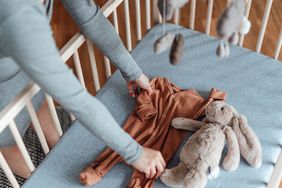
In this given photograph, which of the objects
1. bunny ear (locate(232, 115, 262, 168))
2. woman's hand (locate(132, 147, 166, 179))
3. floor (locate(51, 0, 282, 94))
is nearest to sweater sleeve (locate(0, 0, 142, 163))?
woman's hand (locate(132, 147, 166, 179))

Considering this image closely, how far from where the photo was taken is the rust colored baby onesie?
928 mm

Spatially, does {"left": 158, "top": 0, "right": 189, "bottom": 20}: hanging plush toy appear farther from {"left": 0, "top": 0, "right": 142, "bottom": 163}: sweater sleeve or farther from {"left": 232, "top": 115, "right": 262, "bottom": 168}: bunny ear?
{"left": 232, "top": 115, "right": 262, "bottom": 168}: bunny ear

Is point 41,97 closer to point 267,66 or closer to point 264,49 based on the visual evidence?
point 267,66

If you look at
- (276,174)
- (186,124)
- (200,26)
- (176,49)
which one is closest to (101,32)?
(186,124)

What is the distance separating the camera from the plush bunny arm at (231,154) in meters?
0.90

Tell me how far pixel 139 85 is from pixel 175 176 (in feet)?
0.92

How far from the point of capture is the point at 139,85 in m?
1.05

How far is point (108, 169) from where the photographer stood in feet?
3.05

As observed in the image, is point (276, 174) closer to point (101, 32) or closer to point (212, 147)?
point (212, 147)

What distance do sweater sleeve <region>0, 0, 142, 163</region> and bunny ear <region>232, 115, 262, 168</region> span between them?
0.34 metres

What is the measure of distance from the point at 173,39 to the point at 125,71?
1.42ft

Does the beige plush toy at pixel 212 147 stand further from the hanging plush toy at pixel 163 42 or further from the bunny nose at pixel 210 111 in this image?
the hanging plush toy at pixel 163 42

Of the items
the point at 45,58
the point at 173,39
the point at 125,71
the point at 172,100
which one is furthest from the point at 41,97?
the point at 173,39

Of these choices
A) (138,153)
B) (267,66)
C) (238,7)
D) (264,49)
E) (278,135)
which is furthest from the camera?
(264,49)
